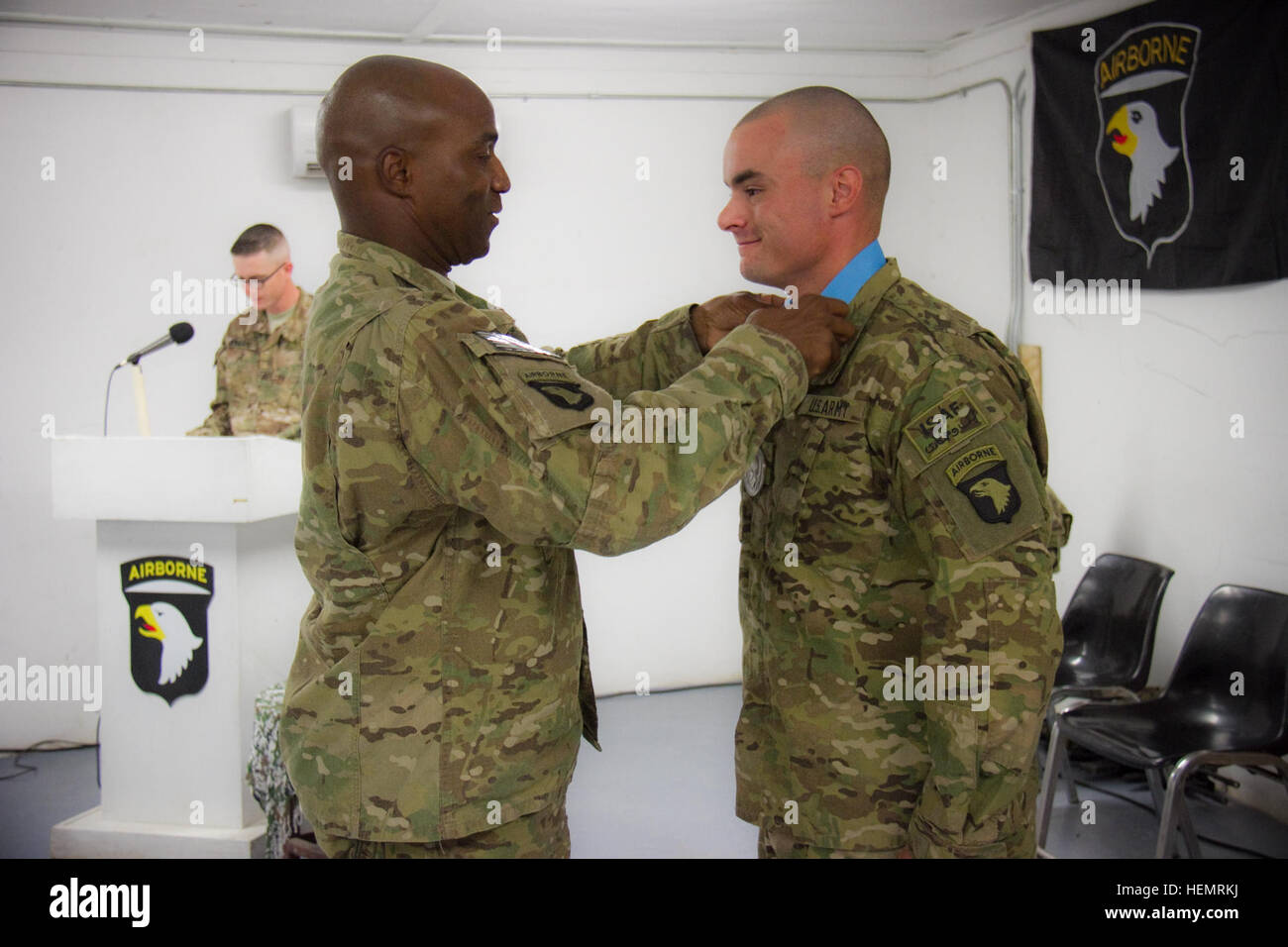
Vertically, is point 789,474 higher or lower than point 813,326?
lower

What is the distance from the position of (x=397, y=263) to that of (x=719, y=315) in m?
0.55

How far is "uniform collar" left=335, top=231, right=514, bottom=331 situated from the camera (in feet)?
4.51

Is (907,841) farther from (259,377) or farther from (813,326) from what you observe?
(259,377)

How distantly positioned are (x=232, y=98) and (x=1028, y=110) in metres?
3.46

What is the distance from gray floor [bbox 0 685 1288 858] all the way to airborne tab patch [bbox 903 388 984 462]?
2133 millimetres

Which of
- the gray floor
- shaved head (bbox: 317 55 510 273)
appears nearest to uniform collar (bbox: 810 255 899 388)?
shaved head (bbox: 317 55 510 273)

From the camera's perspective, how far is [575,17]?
4.37 m

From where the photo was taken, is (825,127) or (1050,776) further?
(1050,776)

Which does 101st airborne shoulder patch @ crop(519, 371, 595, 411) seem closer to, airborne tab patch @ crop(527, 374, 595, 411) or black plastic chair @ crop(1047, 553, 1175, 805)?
airborne tab patch @ crop(527, 374, 595, 411)

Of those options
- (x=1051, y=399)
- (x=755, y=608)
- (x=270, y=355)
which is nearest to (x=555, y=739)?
(x=755, y=608)

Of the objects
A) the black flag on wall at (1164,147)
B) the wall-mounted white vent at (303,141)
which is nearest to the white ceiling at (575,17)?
the wall-mounted white vent at (303,141)

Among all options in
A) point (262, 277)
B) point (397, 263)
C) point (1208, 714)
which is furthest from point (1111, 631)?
point (262, 277)

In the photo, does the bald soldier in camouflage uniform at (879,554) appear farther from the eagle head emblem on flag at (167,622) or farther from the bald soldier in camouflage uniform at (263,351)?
the bald soldier in camouflage uniform at (263,351)
